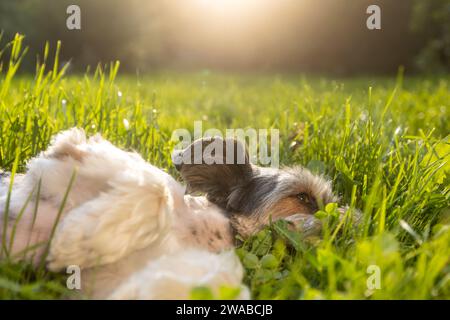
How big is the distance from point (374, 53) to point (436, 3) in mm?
3815

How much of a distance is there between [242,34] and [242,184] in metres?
22.0

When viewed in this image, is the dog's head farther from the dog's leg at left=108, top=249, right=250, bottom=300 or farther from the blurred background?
the blurred background

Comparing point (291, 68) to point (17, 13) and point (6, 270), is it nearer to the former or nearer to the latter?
point (17, 13)

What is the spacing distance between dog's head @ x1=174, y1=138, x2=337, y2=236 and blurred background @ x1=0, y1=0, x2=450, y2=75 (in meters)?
16.0

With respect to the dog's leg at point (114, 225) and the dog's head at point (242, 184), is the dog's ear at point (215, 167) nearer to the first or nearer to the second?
the dog's head at point (242, 184)

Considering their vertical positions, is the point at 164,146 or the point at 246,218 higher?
the point at 164,146

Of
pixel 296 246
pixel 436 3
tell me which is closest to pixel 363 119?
pixel 296 246

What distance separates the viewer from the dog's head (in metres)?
2.90

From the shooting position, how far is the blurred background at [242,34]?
62.1 feet

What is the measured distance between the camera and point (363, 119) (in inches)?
158

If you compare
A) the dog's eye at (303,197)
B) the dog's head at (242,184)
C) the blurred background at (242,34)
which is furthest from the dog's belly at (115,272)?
the blurred background at (242,34)

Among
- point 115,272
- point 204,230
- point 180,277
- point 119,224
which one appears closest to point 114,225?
point 119,224

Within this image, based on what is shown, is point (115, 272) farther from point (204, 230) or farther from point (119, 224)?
point (204, 230)
